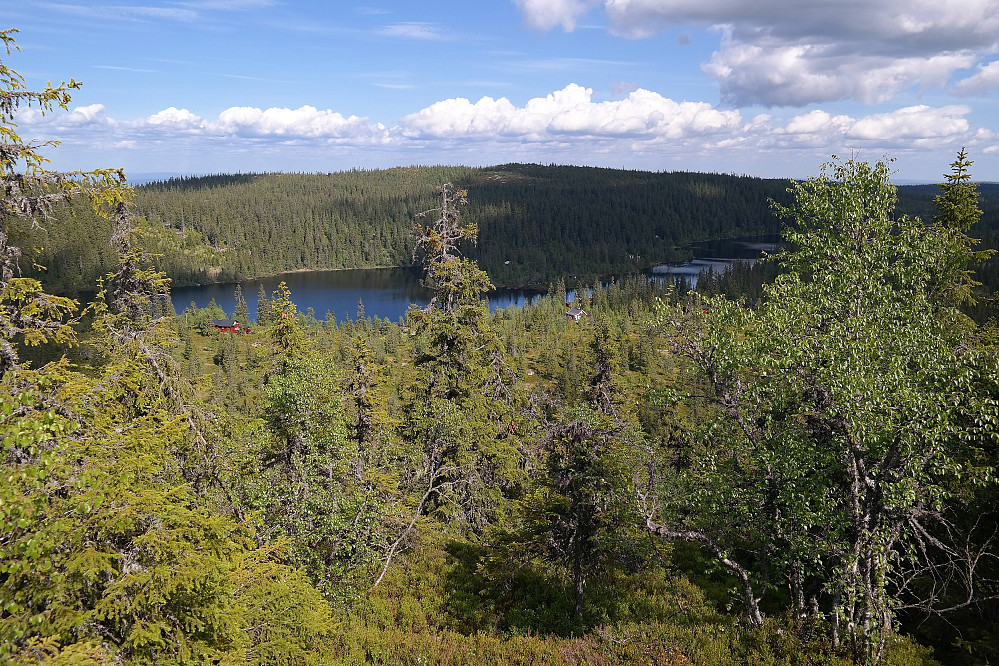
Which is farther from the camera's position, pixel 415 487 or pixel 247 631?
pixel 415 487

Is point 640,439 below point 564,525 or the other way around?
the other way around

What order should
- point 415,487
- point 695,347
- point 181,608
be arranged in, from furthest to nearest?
point 415,487, point 695,347, point 181,608

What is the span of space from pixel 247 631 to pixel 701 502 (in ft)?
31.3

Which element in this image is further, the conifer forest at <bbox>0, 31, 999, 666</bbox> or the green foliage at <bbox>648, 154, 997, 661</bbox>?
the green foliage at <bbox>648, 154, 997, 661</bbox>

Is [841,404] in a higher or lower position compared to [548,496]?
higher

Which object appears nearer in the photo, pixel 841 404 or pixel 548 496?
pixel 841 404

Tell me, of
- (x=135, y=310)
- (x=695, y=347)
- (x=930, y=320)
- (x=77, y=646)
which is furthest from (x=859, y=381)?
(x=135, y=310)

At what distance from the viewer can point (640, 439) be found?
1420cm

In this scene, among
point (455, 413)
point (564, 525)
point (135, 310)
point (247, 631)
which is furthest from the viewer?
point (455, 413)

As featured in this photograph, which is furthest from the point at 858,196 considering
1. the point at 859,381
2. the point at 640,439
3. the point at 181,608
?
the point at 181,608

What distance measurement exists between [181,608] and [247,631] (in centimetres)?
250

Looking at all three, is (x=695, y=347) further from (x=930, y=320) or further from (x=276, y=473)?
(x=276, y=473)

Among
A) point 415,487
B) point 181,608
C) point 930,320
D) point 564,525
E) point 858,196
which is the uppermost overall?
point 858,196

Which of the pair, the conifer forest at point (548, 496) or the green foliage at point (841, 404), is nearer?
the conifer forest at point (548, 496)
